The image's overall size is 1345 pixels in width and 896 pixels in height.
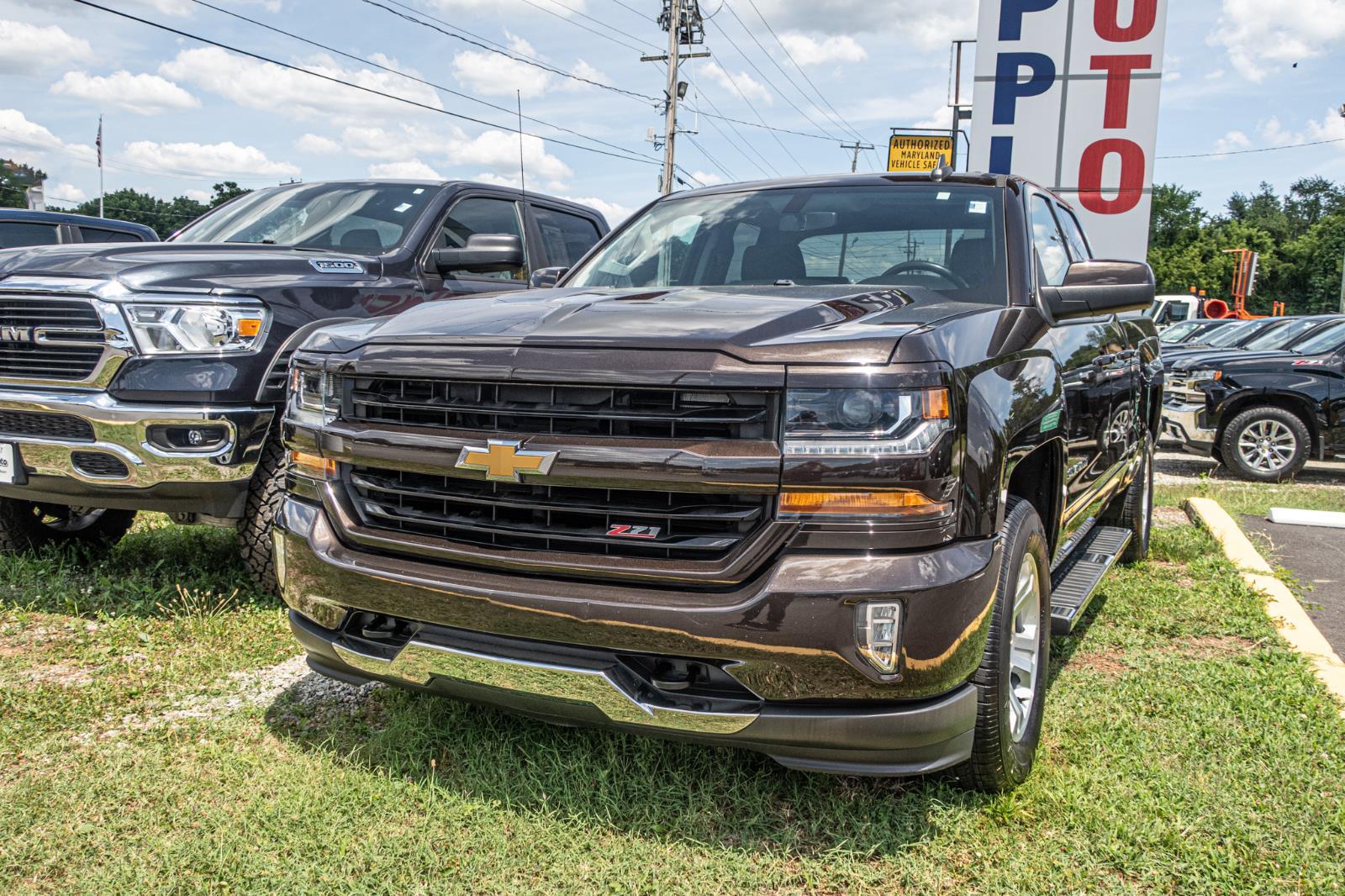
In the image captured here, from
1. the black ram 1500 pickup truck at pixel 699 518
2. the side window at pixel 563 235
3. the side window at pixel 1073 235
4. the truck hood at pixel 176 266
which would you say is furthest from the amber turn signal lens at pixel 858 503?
the side window at pixel 563 235

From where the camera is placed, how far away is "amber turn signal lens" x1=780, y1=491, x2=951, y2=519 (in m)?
2.32

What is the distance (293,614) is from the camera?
3090mm

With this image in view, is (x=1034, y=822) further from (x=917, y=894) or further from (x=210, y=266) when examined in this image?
(x=210, y=266)

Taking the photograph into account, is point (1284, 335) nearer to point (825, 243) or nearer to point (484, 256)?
point (825, 243)

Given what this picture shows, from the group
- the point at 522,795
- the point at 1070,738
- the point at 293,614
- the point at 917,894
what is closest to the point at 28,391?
the point at 293,614

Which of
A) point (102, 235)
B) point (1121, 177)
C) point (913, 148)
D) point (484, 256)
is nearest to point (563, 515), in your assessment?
point (484, 256)

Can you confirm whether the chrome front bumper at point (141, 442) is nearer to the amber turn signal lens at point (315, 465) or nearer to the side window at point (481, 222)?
the amber turn signal lens at point (315, 465)

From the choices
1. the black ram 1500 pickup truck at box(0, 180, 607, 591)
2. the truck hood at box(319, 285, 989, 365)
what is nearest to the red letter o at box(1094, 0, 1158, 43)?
the truck hood at box(319, 285, 989, 365)

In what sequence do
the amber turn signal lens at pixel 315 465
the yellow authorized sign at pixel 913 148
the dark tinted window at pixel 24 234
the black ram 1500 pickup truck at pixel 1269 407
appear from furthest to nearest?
1. the yellow authorized sign at pixel 913 148
2. the black ram 1500 pickup truck at pixel 1269 407
3. the dark tinted window at pixel 24 234
4. the amber turn signal lens at pixel 315 465

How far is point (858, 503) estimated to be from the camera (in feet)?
7.62

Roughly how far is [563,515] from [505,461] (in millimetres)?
195

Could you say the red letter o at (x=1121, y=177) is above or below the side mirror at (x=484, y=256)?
above

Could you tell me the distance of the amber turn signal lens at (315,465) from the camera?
292cm

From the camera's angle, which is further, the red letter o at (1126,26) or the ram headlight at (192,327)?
the red letter o at (1126,26)
